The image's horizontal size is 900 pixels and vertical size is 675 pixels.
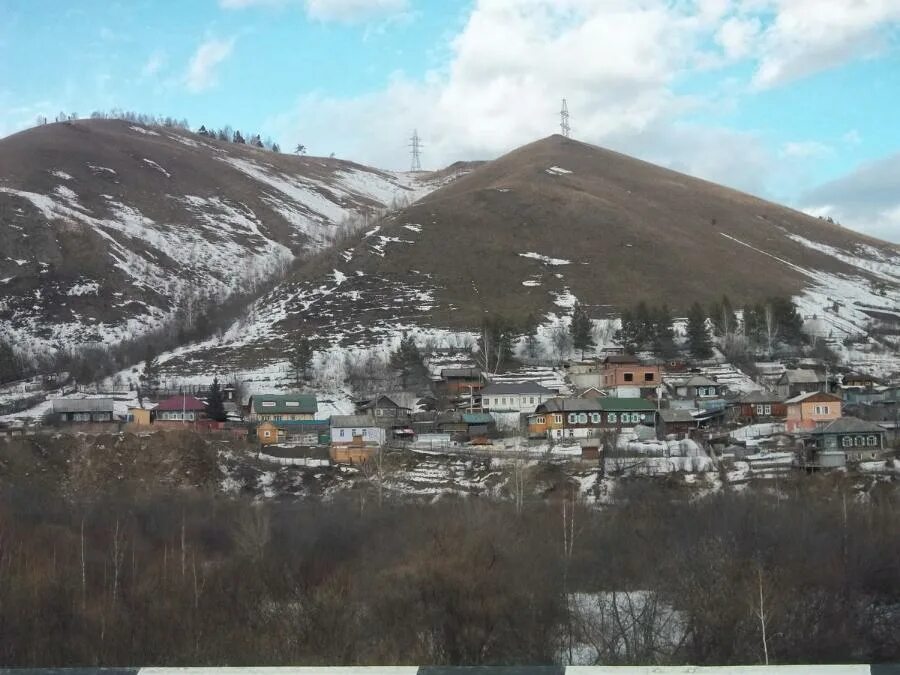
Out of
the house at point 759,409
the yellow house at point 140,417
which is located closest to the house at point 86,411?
the yellow house at point 140,417

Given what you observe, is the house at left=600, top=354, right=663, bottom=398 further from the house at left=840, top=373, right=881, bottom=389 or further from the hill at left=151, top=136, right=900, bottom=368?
the hill at left=151, top=136, right=900, bottom=368

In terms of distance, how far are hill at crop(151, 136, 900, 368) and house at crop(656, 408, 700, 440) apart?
28.8m

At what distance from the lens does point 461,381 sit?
66.5 meters

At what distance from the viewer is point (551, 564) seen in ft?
91.7

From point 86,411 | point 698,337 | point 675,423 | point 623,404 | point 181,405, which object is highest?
point 698,337

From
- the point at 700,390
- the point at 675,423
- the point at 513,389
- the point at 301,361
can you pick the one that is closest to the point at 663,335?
the point at 700,390

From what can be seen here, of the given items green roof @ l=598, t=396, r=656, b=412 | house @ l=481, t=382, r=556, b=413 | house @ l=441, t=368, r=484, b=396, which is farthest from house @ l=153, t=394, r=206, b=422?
green roof @ l=598, t=396, r=656, b=412

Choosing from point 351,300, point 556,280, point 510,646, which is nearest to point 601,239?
point 556,280

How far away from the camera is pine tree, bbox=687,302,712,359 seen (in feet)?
243

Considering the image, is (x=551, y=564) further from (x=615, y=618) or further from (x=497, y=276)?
(x=497, y=276)

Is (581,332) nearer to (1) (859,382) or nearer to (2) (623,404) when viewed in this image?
(2) (623,404)

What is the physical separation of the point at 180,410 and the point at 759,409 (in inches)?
1361

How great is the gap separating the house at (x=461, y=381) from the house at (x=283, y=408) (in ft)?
31.7

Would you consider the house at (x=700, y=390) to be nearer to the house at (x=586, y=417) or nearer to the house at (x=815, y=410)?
the house at (x=586, y=417)
